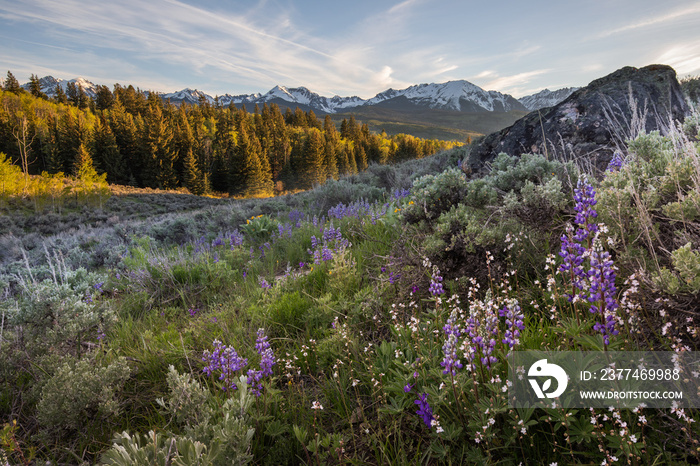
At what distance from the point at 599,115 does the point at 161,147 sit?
226ft

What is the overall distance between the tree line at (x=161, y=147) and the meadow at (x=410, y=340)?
5254 centimetres

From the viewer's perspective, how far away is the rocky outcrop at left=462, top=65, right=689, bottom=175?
5094 millimetres

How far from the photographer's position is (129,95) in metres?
78.8

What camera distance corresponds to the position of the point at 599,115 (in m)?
5.37

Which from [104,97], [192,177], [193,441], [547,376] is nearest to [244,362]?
[193,441]

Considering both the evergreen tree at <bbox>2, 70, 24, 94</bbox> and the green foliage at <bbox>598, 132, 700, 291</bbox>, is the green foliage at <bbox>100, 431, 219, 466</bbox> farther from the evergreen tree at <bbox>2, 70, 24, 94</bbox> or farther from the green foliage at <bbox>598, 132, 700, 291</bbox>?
the evergreen tree at <bbox>2, 70, 24, 94</bbox>

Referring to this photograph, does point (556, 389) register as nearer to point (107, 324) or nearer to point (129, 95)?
point (107, 324)

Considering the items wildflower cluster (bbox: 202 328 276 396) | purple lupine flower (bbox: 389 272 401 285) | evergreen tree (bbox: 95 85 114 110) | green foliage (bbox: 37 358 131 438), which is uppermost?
evergreen tree (bbox: 95 85 114 110)

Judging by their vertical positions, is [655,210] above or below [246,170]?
below

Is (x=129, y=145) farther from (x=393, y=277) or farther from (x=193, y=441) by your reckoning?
(x=193, y=441)

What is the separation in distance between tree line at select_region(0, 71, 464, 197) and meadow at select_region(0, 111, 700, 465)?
5254 cm

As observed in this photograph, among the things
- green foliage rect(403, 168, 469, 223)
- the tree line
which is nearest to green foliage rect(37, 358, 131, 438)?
green foliage rect(403, 168, 469, 223)

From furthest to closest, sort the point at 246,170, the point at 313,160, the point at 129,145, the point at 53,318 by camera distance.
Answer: the point at 313,160, the point at 246,170, the point at 129,145, the point at 53,318

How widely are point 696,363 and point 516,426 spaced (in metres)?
0.87
